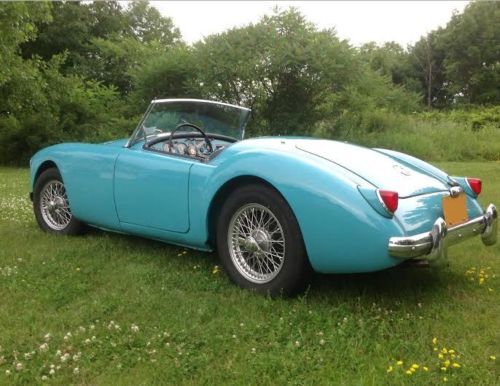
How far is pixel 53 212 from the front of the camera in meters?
5.04

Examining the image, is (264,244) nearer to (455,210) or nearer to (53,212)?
(455,210)

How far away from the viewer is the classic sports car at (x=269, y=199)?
289cm

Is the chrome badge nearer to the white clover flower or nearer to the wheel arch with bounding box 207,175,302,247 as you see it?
the wheel arch with bounding box 207,175,302,247

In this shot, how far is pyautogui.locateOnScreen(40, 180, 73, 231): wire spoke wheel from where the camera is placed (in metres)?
4.92

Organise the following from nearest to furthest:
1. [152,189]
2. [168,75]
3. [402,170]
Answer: [402,170] < [152,189] < [168,75]

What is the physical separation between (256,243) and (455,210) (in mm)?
1258

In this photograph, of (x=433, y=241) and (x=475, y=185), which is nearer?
(x=433, y=241)

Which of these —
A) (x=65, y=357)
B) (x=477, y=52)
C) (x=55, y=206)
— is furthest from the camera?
(x=477, y=52)

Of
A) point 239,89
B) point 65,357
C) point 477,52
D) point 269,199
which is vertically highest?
point 477,52

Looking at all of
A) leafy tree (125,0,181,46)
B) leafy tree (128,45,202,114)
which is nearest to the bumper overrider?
leafy tree (128,45,202,114)

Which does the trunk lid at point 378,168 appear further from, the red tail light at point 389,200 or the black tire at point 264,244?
the black tire at point 264,244

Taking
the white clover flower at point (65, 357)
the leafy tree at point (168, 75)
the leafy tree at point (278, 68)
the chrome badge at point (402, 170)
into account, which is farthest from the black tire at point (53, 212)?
the leafy tree at point (168, 75)

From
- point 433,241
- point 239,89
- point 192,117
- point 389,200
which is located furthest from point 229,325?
point 239,89

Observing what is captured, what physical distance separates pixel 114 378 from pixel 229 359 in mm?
539
